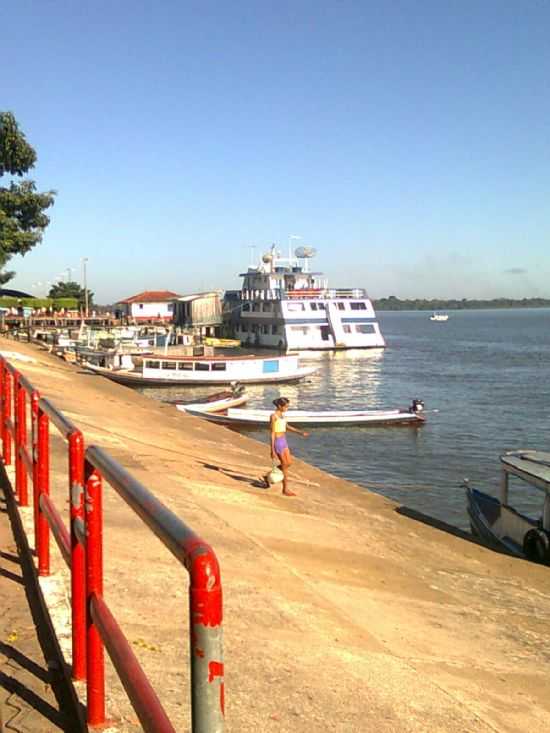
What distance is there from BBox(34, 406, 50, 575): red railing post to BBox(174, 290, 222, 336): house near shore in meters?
87.3

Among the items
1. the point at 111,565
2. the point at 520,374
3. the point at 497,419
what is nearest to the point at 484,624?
the point at 111,565

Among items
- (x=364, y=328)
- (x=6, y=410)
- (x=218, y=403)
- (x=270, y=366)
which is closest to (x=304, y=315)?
(x=364, y=328)

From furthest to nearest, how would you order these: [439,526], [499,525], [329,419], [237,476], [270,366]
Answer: [270,366] < [329,419] < [237,476] < [499,525] < [439,526]

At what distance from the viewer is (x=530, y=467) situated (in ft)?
41.5

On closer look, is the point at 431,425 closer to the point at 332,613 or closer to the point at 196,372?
the point at 196,372

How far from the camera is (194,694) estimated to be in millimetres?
1681

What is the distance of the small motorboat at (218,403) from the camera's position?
32141 mm

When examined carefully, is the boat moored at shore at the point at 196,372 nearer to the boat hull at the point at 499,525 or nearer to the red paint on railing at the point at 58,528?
the boat hull at the point at 499,525

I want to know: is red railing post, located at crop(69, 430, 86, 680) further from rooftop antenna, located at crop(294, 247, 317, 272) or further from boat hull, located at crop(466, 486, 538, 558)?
rooftop antenna, located at crop(294, 247, 317, 272)

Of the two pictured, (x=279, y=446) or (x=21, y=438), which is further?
(x=279, y=446)

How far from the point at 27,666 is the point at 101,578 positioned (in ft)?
4.30

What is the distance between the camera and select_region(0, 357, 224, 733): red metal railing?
1.67 metres

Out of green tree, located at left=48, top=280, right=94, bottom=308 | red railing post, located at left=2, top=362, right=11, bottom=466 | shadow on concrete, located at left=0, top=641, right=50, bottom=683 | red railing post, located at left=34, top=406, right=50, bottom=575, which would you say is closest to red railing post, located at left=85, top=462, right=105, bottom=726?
shadow on concrete, located at left=0, top=641, right=50, bottom=683

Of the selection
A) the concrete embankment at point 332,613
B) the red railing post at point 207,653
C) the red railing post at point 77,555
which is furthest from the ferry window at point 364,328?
the red railing post at point 207,653
